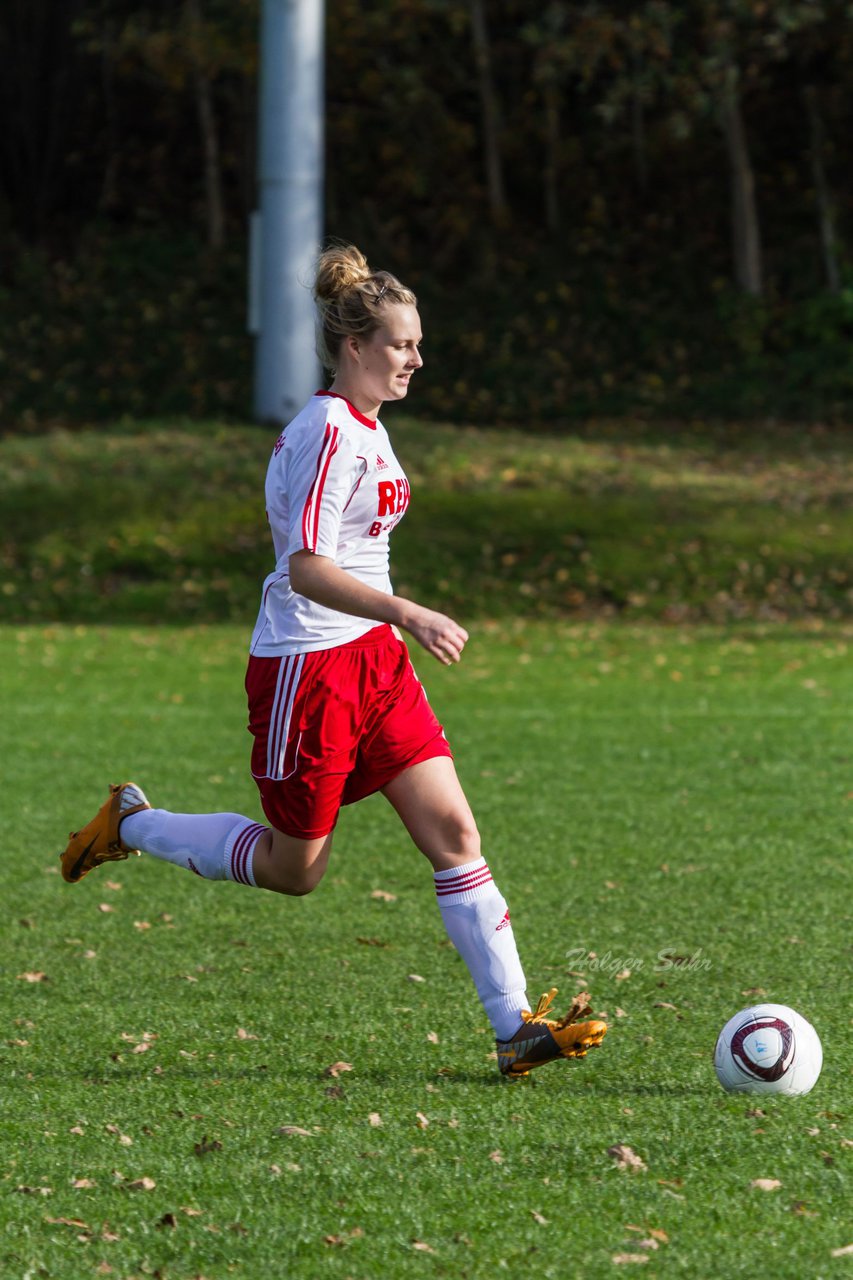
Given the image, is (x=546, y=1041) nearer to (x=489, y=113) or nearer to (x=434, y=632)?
(x=434, y=632)

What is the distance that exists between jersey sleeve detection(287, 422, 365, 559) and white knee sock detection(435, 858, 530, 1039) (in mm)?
987

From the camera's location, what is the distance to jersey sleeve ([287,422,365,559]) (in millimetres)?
4102

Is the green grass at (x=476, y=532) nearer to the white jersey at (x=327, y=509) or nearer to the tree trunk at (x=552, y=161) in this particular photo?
→ the tree trunk at (x=552, y=161)

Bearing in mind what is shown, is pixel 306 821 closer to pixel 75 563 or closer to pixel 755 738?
pixel 755 738

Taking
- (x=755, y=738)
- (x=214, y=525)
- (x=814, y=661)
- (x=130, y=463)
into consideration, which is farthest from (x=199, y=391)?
(x=755, y=738)

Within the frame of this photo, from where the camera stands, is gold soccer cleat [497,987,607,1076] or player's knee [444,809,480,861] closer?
gold soccer cleat [497,987,607,1076]

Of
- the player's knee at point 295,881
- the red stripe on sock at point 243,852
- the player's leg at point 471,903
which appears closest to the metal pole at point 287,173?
the red stripe on sock at point 243,852

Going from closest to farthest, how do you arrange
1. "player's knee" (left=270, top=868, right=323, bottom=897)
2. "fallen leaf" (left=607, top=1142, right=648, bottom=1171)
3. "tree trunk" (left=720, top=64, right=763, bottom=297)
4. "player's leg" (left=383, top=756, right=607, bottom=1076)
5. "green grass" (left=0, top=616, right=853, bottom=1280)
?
"green grass" (left=0, top=616, right=853, bottom=1280) < "fallen leaf" (left=607, top=1142, right=648, bottom=1171) < "player's leg" (left=383, top=756, right=607, bottom=1076) < "player's knee" (left=270, top=868, right=323, bottom=897) < "tree trunk" (left=720, top=64, right=763, bottom=297)

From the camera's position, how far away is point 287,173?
20.5 metres

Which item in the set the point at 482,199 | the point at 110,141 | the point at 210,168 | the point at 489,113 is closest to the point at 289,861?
the point at 489,113

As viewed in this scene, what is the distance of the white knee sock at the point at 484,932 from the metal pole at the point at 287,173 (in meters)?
16.2

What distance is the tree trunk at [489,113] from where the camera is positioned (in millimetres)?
28609

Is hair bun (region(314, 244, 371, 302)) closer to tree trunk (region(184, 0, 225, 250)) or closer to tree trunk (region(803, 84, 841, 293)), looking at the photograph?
tree trunk (region(803, 84, 841, 293))

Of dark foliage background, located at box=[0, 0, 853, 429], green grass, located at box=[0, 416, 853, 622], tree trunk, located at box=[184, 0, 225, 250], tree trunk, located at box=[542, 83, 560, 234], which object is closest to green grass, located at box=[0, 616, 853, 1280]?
green grass, located at box=[0, 416, 853, 622]
